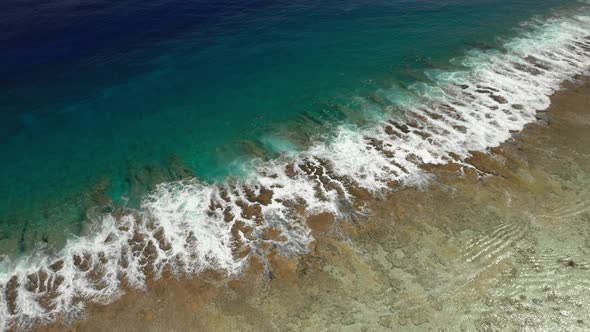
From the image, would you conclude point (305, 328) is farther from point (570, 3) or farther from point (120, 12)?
point (570, 3)

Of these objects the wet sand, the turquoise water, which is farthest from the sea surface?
the wet sand

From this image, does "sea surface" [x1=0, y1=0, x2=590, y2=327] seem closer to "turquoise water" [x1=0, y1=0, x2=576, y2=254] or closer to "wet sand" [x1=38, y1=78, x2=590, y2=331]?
"turquoise water" [x1=0, y1=0, x2=576, y2=254]

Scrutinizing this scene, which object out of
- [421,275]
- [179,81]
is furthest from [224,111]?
[421,275]

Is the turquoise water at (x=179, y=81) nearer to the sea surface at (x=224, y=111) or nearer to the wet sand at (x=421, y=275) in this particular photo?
the sea surface at (x=224, y=111)

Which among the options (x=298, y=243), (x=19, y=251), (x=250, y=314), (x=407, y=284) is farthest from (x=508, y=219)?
(x=19, y=251)

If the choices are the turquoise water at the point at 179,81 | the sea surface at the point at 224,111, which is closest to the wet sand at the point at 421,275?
the sea surface at the point at 224,111
